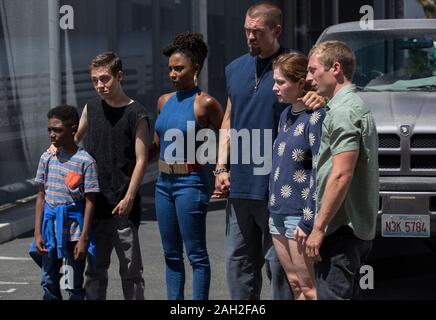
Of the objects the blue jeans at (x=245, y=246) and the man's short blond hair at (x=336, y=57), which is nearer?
the man's short blond hair at (x=336, y=57)

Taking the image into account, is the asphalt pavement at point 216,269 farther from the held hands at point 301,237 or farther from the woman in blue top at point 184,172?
the held hands at point 301,237

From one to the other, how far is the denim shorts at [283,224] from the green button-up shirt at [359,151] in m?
0.60

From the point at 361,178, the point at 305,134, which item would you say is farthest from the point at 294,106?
the point at 361,178

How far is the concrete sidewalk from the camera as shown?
1112 cm

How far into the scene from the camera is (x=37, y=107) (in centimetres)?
1364

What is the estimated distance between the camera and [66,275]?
268 inches

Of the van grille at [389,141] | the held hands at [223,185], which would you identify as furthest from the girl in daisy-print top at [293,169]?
the van grille at [389,141]

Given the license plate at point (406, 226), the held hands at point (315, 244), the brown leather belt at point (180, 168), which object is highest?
the brown leather belt at point (180, 168)

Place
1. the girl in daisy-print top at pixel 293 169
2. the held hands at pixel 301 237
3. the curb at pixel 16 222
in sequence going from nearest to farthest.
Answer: the held hands at pixel 301 237, the girl in daisy-print top at pixel 293 169, the curb at pixel 16 222

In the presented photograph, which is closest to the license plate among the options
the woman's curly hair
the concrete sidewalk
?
the woman's curly hair

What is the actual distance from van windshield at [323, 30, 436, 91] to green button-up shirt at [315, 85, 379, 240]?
14.5 ft

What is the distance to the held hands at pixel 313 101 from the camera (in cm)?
593

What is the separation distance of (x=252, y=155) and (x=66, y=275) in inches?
55.0
